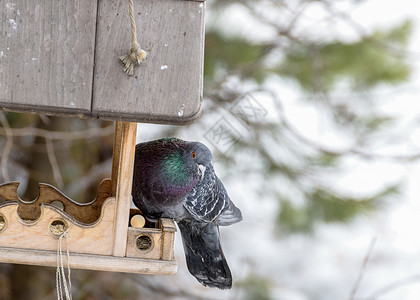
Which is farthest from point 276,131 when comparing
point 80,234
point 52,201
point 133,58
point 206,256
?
point 133,58

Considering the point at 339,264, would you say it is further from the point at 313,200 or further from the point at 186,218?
the point at 186,218

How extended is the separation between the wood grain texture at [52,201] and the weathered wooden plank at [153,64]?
548mm

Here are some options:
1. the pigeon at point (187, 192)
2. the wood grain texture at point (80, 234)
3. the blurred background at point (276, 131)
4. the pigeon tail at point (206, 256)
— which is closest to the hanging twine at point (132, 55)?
the wood grain texture at point (80, 234)

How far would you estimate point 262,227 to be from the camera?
6438mm

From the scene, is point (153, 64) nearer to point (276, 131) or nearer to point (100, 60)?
point (100, 60)

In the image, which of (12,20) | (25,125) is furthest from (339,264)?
(12,20)

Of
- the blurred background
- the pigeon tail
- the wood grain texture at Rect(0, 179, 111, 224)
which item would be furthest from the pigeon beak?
the blurred background

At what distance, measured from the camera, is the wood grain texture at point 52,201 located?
170 cm

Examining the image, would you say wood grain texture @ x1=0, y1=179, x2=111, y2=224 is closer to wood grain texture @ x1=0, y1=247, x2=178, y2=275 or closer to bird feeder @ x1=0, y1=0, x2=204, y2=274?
wood grain texture @ x1=0, y1=247, x2=178, y2=275

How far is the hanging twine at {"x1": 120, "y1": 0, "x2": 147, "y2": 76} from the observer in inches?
50.7

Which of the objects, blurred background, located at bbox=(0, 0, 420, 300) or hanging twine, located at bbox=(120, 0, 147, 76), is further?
blurred background, located at bbox=(0, 0, 420, 300)

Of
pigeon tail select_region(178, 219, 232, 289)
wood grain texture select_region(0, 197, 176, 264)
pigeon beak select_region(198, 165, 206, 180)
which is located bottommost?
pigeon tail select_region(178, 219, 232, 289)

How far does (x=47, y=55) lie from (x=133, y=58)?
206 millimetres

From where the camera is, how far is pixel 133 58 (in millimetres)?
1322
